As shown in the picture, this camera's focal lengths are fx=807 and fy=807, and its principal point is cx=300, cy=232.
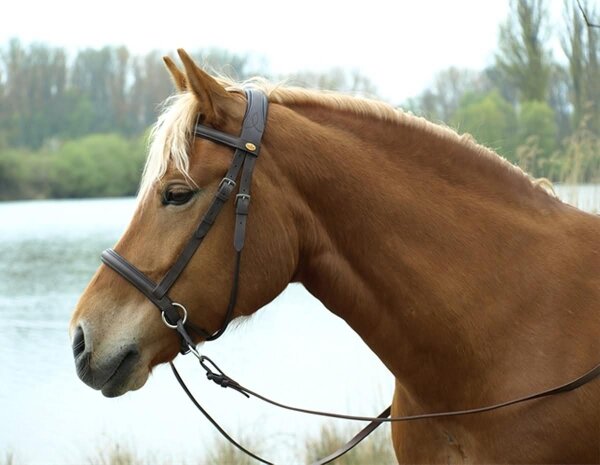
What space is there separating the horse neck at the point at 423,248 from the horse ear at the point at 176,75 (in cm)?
40

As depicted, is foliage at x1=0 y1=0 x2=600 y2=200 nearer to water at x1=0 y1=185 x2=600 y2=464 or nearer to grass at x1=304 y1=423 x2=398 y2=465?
water at x1=0 y1=185 x2=600 y2=464

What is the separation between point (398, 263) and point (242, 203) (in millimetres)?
A: 592

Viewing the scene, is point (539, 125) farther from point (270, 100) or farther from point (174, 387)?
point (270, 100)

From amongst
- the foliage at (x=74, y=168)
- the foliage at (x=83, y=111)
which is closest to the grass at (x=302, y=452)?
the foliage at (x=83, y=111)

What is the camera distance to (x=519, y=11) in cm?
1139

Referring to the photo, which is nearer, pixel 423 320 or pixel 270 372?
pixel 423 320

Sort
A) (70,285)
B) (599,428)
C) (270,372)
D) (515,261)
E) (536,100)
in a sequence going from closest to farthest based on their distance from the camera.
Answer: (599,428) < (515,261) < (270,372) < (536,100) < (70,285)

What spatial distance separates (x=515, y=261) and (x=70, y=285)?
1403 centimetres

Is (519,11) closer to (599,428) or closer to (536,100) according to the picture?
(536,100)

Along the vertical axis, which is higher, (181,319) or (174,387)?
(181,319)

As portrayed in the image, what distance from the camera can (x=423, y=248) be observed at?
2871mm

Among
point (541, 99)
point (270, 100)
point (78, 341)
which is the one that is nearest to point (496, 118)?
point (541, 99)

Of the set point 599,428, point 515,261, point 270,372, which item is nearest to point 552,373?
point 599,428

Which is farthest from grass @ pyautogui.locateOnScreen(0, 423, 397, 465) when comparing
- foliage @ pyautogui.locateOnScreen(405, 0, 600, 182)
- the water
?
foliage @ pyautogui.locateOnScreen(405, 0, 600, 182)
